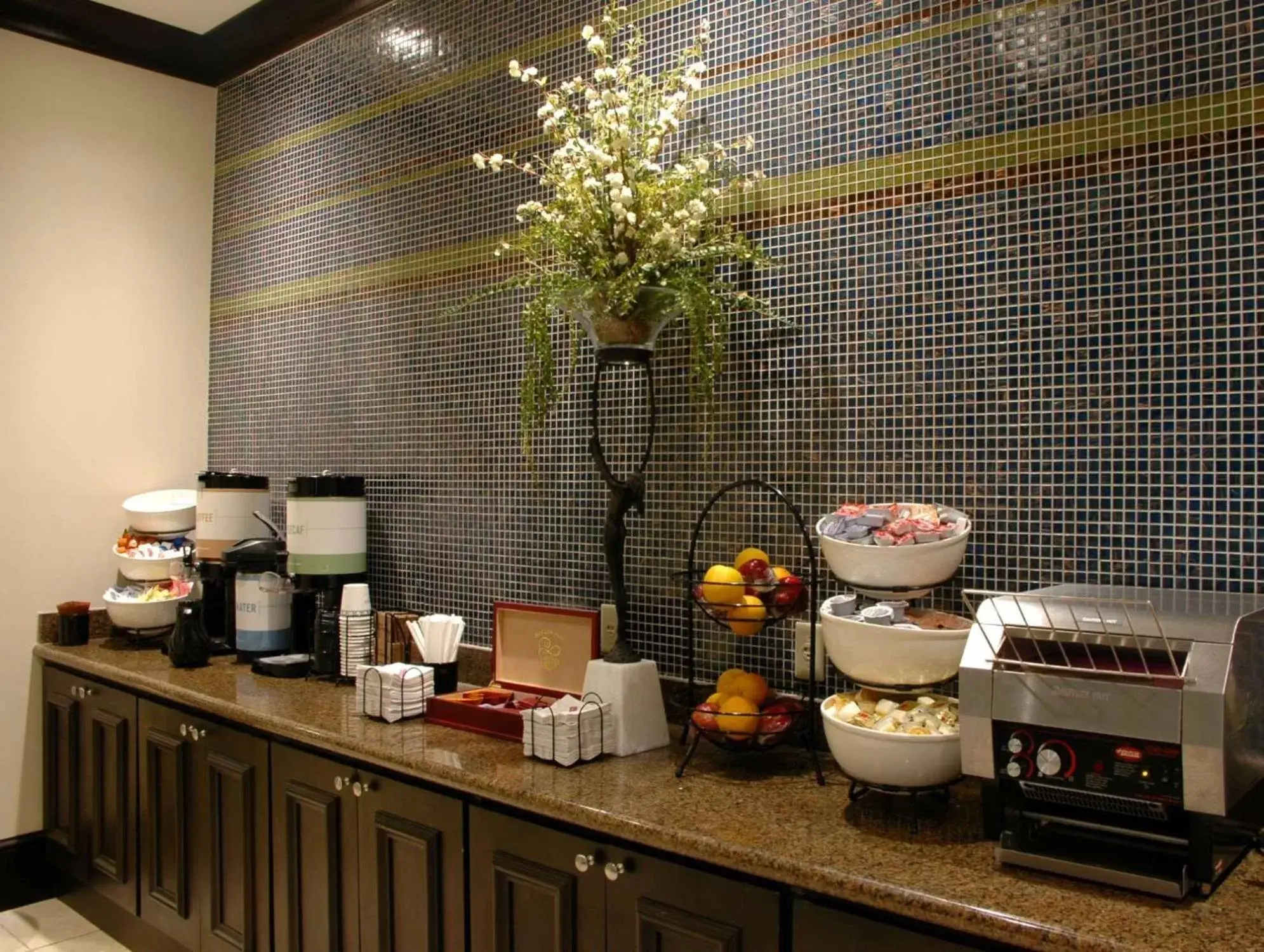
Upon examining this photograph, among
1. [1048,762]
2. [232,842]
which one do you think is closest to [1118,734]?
[1048,762]

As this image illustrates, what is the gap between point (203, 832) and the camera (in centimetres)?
280

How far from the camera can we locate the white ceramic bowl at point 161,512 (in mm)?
3738

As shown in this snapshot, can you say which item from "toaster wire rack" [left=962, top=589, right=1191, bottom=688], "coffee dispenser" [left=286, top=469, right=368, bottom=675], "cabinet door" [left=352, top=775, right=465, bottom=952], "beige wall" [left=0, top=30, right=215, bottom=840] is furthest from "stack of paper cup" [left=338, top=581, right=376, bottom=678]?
"toaster wire rack" [left=962, top=589, right=1191, bottom=688]

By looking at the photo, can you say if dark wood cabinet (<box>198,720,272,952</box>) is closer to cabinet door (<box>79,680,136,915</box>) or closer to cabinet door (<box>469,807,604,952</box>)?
cabinet door (<box>79,680,136,915</box>)

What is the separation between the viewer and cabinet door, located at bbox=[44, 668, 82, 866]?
3.40 m

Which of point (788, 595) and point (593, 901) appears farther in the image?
→ point (788, 595)

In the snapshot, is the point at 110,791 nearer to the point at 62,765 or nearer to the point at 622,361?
the point at 62,765

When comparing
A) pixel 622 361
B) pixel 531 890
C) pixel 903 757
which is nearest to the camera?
pixel 903 757

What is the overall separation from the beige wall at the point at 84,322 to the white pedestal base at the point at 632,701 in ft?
8.32

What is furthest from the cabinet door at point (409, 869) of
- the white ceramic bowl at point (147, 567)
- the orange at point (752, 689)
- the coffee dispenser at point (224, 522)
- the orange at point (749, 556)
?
the white ceramic bowl at point (147, 567)

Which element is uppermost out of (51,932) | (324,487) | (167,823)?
(324,487)

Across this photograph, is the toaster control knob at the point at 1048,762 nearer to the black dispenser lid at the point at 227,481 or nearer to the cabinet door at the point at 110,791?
the cabinet door at the point at 110,791

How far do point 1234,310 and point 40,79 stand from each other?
396 centimetres

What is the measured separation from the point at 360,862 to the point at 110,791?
1.42m
